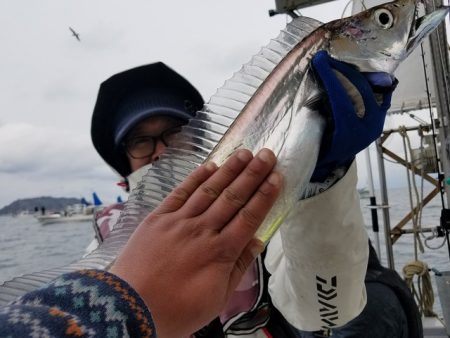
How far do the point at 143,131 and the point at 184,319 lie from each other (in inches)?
67.3

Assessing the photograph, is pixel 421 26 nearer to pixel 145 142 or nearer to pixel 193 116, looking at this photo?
pixel 193 116

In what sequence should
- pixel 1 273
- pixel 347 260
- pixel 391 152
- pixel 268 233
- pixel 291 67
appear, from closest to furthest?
pixel 268 233 → pixel 291 67 → pixel 347 260 → pixel 391 152 → pixel 1 273

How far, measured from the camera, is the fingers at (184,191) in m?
1.02

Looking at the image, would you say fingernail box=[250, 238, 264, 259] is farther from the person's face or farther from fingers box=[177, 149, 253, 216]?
the person's face

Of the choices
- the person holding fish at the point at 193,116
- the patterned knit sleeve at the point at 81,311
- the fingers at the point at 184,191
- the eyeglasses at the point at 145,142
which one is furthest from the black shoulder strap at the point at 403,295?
the patterned knit sleeve at the point at 81,311

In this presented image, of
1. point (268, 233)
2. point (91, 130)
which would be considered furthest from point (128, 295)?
point (91, 130)

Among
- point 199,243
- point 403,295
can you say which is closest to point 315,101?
point 199,243

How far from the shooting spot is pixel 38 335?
623 millimetres

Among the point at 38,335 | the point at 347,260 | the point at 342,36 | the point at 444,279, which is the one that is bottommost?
the point at 444,279

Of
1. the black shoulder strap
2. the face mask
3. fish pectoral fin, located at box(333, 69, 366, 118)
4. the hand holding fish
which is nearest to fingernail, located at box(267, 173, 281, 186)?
the hand holding fish

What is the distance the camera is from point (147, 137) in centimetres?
247

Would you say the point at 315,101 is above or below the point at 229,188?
above

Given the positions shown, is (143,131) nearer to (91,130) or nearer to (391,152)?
(91,130)

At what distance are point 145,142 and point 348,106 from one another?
1377 millimetres
